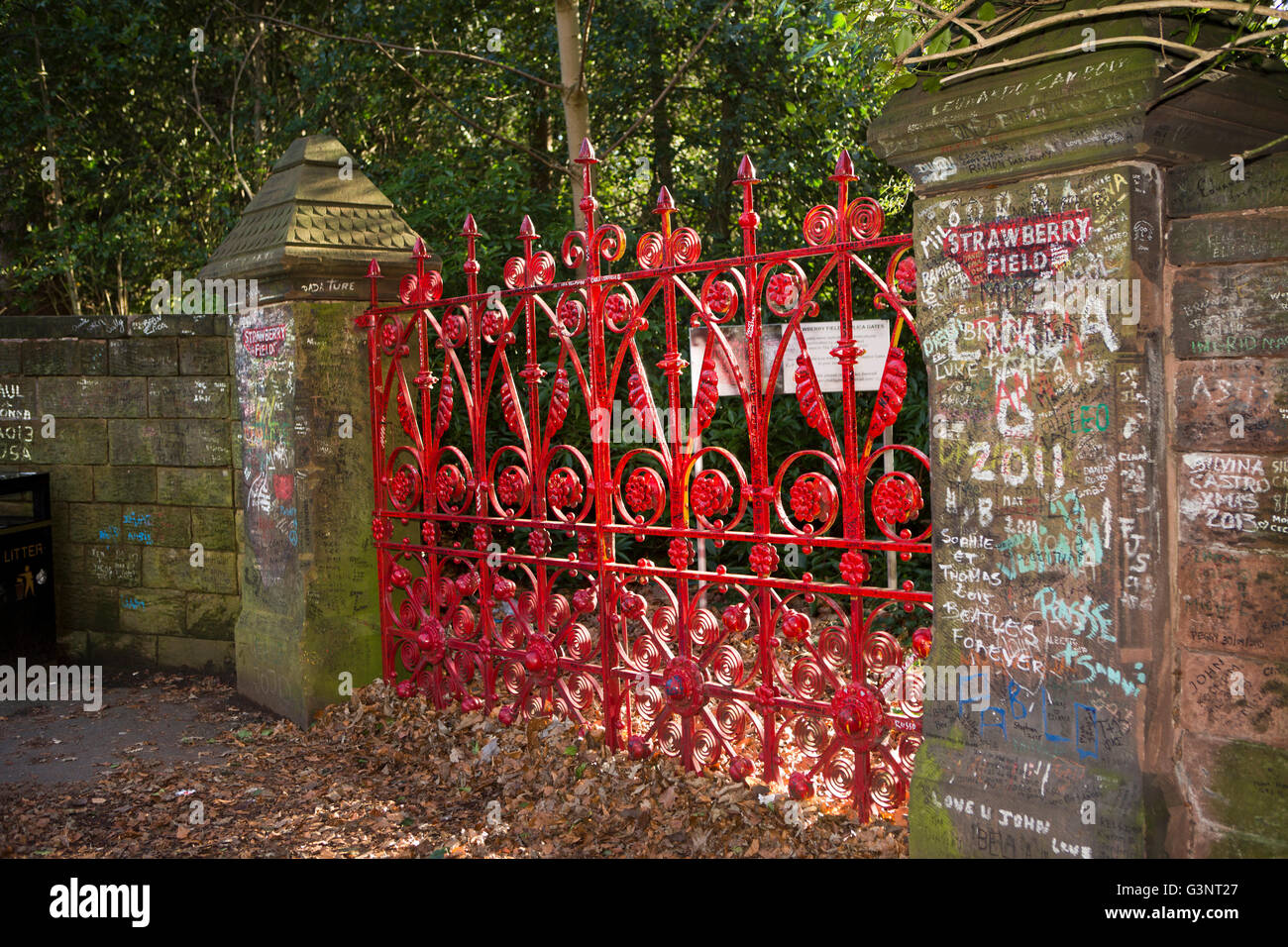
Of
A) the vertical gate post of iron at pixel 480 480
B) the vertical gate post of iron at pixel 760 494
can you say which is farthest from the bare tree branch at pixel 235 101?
the vertical gate post of iron at pixel 760 494

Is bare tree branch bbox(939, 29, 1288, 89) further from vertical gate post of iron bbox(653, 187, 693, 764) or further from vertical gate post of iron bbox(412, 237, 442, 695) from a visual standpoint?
vertical gate post of iron bbox(412, 237, 442, 695)

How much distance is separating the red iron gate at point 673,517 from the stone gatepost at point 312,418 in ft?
0.43

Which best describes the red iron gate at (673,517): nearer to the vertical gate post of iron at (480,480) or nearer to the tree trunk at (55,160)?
the vertical gate post of iron at (480,480)

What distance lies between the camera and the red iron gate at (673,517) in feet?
12.7

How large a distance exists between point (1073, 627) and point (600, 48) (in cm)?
902

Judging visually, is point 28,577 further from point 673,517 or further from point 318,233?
point 673,517

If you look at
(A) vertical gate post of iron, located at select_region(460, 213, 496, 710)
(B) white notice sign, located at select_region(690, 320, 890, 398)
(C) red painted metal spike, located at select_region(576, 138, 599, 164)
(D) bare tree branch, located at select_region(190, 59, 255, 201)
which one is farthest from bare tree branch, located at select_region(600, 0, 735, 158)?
(B) white notice sign, located at select_region(690, 320, 890, 398)

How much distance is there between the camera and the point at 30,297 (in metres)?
12.4

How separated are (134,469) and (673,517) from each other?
4.19 metres

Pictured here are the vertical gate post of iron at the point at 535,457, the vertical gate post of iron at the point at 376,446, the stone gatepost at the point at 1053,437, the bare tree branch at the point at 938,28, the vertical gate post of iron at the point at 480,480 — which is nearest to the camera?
the stone gatepost at the point at 1053,437

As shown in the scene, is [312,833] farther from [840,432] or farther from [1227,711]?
[840,432]

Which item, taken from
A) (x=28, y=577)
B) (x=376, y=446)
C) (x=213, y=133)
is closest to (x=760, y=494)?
(x=376, y=446)

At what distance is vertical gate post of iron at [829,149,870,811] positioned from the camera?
3795mm

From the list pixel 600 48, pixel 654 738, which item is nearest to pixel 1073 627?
pixel 654 738
